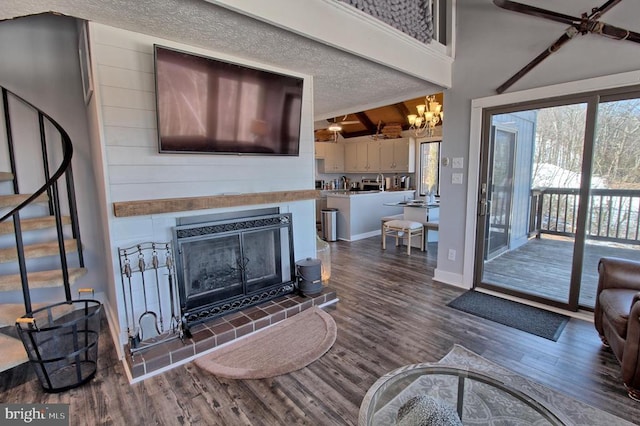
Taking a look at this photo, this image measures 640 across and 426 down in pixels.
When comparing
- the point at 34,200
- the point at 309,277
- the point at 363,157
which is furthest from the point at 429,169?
the point at 34,200

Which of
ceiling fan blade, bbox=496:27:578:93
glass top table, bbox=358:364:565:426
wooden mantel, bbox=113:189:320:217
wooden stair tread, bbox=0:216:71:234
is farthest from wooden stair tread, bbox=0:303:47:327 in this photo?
ceiling fan blade, bbox=496:27:578:93

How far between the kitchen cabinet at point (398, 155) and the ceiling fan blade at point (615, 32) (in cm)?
451

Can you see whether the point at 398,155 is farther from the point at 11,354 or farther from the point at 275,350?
the point at 11,354

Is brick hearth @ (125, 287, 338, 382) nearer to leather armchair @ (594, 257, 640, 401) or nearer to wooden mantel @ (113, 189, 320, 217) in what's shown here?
wooden mantel @ (113, 189, 320, 217)

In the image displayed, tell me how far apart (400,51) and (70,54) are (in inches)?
127

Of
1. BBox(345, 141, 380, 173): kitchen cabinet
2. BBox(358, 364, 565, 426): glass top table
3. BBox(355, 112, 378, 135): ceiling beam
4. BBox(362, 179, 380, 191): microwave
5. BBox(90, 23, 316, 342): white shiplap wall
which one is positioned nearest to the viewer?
BBox(358, 364, 565, 426): glass top table

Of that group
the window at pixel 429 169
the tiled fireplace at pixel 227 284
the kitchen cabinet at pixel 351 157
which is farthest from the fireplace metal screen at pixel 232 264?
the kitchen cabinet at pixel 351 157

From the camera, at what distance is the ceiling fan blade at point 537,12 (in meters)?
2.56

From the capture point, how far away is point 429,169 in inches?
277

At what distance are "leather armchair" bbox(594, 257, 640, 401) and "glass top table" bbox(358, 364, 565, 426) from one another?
0.99 metres

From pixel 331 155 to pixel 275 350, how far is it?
20.9ft

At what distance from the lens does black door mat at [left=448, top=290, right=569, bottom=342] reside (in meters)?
2.70

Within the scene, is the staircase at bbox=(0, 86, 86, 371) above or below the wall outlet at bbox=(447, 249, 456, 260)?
above

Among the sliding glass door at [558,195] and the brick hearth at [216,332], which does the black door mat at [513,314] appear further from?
the brick hearth at [216,332]
